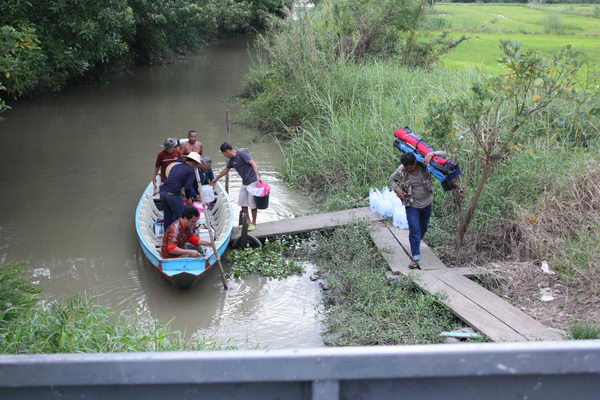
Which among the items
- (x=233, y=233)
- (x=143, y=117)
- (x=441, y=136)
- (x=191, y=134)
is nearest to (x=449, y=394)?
(x=441, y=136)

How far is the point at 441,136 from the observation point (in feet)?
25.7

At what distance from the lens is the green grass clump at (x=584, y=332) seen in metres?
5.33

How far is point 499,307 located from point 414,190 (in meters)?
1.70

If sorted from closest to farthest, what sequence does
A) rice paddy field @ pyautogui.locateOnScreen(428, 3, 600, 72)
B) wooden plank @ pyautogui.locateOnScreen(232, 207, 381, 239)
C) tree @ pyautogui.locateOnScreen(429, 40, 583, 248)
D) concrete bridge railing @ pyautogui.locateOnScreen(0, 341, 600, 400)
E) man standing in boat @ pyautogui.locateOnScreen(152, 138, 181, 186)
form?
concrete bridge railing @ pyautogui.locateOnScreen(0, 341, 600, 400) < tree @ pyautogui.locateOnScreen(429, 40, 583, 248) < wooden plank @ pyautogui.locateOnScreen(232, 207, 381, 239) < man standing in boat @ pyautogui.locateOnScreen(152, 138, 181, 186) < rice paddy field @ pyautogui.locateOnScreen(428, 3, 600, 72)

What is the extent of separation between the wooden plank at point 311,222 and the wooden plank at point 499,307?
7.29 ft

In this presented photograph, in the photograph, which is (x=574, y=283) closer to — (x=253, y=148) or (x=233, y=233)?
(x=233, y=233)

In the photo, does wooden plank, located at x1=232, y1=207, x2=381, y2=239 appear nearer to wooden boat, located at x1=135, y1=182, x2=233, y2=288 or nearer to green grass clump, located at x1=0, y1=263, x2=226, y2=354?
wooden boat, located at x1=135, y1=182, x2=233, y2=288

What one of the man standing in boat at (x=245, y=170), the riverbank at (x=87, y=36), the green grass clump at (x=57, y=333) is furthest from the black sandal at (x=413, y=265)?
the riverbank at (x=87, y=36)

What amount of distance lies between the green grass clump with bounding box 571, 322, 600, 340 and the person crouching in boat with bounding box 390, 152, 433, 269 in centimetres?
234

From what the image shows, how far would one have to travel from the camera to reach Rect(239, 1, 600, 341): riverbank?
24.3ft

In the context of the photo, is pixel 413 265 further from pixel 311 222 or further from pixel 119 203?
pixel 119 203

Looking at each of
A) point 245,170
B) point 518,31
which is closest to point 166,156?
point 245,170

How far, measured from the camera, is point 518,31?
2511 centimetres

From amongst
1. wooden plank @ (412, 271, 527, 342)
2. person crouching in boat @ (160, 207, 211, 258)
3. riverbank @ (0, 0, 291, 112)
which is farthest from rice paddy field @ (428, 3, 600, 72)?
person crouching in boat @ (160, 207, 211, 258)
